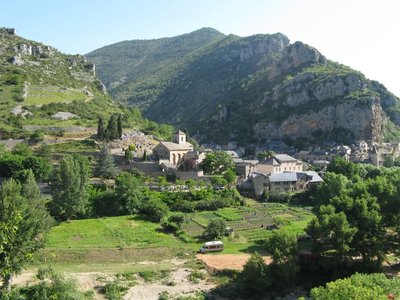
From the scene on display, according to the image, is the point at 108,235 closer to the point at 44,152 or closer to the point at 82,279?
the point at 82,279

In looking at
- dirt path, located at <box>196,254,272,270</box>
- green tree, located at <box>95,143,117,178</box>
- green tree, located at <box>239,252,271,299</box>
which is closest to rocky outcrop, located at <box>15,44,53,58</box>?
green tree, located at <box>95,143,117,178</box>

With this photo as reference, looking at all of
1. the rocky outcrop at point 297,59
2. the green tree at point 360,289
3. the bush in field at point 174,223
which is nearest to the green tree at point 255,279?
the green tree at point 360,289

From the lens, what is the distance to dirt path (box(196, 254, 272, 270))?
39.8 meters

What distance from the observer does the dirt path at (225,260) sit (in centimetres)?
3975

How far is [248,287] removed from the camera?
35.8 metres

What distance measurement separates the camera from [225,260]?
1628 inches

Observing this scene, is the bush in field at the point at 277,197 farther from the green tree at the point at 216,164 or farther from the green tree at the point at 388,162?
the green tree at the point at 388,162

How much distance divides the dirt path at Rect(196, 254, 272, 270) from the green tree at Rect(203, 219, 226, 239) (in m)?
5.00

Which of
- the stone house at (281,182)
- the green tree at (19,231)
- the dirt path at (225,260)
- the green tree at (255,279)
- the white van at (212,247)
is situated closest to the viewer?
the green tree at (19,231)

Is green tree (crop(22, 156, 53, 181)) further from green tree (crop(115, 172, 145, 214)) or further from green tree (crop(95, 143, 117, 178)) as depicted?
green tree (crop(115, 172, 145, 214))

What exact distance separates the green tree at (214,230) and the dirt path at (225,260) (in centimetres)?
500

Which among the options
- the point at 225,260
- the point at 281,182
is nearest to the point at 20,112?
the point at 281,182

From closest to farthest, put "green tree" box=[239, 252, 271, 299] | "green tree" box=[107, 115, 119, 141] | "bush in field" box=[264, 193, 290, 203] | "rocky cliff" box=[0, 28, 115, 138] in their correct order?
"green tree" box=[239, 252, 271, 299]
"bush in field" box=[264, 193, 290, 203]
"green tree" box=[107, 115, 119, 141]
"rocky cliff" box=[0, 28, 115, 138]

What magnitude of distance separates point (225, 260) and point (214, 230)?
6356 mm
